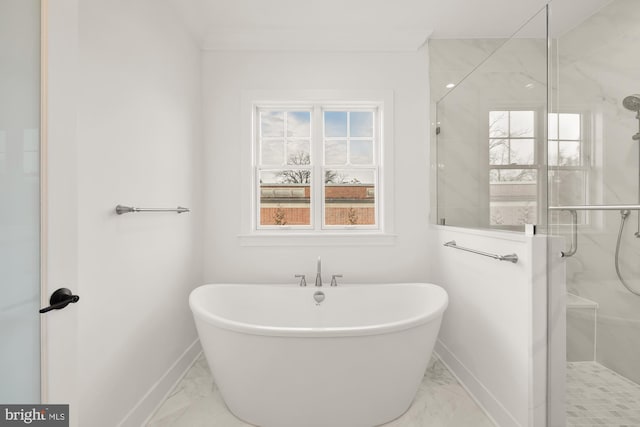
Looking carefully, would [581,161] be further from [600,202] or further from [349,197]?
[349,197]

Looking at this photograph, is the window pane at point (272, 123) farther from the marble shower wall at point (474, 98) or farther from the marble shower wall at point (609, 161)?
the marble shower wall at point (609, 161)

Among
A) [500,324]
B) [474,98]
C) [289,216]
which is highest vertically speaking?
[474,98]

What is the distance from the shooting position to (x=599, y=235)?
1215 millimetres

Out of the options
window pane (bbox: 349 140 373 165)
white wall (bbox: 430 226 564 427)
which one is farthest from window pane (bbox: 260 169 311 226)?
white wall (bbox: 430 226 564 427)

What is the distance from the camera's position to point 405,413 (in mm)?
1723

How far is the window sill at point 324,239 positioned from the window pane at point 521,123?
3.90 feet

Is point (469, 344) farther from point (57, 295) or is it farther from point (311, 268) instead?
point (57, 295)

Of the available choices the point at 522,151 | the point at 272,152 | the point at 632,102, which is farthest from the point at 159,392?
the point at 632,102

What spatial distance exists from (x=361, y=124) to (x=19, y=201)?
237 cm

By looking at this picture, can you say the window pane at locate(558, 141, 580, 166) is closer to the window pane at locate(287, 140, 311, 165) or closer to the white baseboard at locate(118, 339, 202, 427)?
the window pane at locate(287, 140, 311, 165)

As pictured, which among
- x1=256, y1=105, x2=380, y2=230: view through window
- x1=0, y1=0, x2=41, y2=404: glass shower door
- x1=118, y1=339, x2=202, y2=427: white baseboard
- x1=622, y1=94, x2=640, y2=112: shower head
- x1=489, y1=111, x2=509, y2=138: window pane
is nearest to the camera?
x1=0, y1=0, x2=41, y2=404: glass shower door

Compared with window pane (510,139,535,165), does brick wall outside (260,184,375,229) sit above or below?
below

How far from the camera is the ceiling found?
2125mm

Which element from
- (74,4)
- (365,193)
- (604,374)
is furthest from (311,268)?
(74,4)
